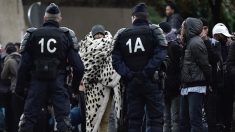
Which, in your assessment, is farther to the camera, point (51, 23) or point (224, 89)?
point (224, 89)

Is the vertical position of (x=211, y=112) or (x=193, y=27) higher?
(x=193, y=27)

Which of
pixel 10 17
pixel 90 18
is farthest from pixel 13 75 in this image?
pixel 90 18

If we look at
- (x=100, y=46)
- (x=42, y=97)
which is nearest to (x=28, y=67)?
(x=42, y=97)

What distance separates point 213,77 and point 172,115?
122 centimetres

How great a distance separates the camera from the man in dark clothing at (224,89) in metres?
15.7

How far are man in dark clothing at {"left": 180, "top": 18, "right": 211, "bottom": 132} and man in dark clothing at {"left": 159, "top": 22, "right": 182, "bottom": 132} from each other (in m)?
0.56

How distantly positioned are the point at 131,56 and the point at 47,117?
12.3ft

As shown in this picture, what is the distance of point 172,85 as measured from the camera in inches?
599

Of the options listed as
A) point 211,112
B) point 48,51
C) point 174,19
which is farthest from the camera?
point 174,19

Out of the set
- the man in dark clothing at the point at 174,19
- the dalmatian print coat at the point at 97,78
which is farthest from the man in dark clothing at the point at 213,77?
the man in dark clothing at the point at 174,19

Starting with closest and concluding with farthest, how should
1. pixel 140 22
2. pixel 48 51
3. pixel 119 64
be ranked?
pixel 48 51 → pixel 119 64 → pixel 140 22

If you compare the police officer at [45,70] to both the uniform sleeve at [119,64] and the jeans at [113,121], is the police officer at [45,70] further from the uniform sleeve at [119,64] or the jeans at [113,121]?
the jeans at [113,121]

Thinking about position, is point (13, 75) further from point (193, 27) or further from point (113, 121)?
point (193, 27)

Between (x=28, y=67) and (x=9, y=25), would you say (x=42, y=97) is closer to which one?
(x=28, y=67)
